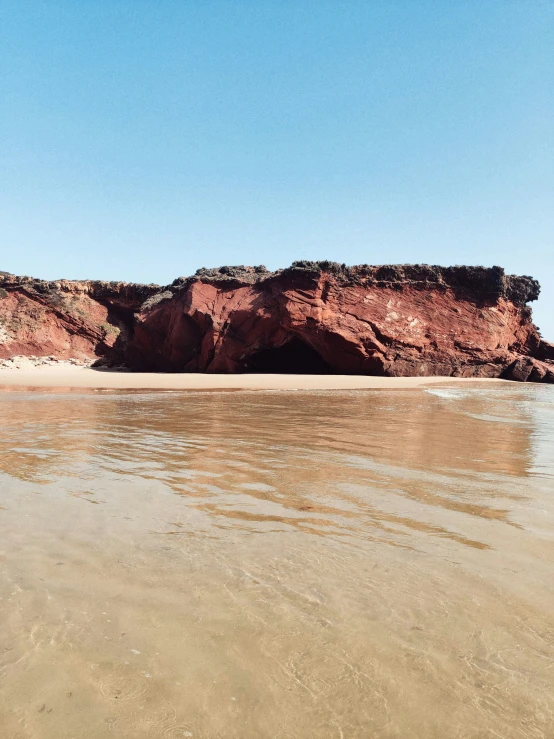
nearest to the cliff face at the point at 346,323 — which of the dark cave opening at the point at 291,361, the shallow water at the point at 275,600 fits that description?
the dark cave opening at the point at 291,361

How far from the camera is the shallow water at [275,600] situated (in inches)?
53.7

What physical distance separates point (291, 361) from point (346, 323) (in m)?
4.72

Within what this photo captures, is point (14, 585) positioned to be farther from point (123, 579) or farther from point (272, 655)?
point (272, 655)

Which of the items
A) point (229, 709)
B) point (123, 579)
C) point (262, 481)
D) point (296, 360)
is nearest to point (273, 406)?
point (262, 481)

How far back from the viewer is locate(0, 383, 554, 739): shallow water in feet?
4.48

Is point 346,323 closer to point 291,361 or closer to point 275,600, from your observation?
point 291,361

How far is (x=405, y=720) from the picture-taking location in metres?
1.33

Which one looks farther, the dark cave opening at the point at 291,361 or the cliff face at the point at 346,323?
the dark cave opening at the point at 291,361

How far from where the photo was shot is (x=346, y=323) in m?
22.4

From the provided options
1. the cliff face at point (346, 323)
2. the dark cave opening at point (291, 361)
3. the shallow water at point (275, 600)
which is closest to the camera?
the shallow water at point (275, 600)

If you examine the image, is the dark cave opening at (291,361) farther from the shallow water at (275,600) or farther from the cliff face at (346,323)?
the shallow water at (275,600)

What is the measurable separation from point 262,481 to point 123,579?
176 cm

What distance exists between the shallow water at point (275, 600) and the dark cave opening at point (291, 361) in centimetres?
1985

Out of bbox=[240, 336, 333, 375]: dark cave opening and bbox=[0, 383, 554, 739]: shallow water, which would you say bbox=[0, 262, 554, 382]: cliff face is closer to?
bbox=[240, 336, 333, 375]: dark cave opening
